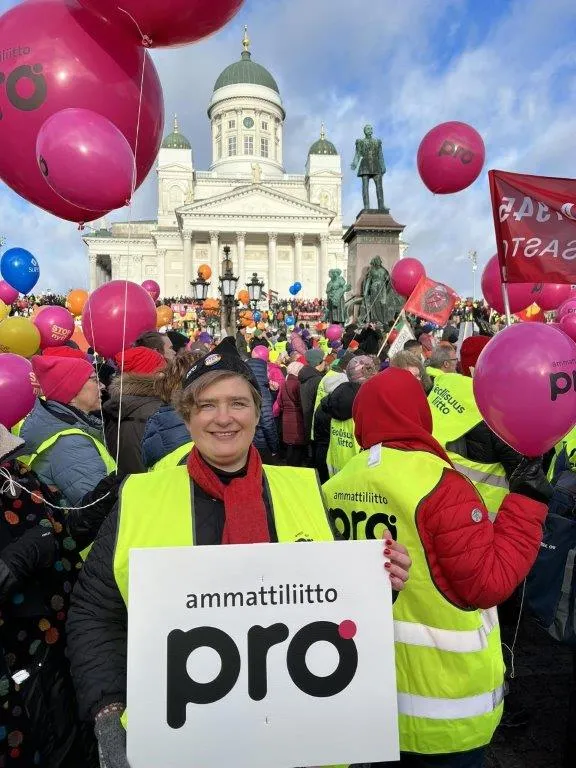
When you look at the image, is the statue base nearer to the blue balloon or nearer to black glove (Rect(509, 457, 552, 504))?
the blue balloon

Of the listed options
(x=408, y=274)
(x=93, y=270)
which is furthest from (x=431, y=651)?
(x=93, y=270)

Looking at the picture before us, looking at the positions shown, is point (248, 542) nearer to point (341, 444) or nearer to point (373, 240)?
point (341, 444)

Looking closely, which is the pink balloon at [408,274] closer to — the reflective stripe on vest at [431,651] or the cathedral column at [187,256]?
the reflective stripe on vest at [431,651]

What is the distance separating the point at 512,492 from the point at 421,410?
1.38 ft

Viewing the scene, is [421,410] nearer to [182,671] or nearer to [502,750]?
[182,671]

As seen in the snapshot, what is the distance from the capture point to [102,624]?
156 centimetres

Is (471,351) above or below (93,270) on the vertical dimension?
below

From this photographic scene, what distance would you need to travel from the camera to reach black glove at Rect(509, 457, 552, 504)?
70.4 inches

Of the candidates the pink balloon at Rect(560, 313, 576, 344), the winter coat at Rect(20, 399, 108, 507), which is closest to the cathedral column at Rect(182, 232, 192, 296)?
the pink balloon at Rect(560, 313, 576, 344)

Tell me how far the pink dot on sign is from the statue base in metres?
14.4

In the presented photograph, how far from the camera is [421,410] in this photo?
2.09 meters

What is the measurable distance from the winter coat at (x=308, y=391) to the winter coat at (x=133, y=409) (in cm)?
354

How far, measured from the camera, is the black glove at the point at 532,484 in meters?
1.79

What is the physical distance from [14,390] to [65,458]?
59 cm
